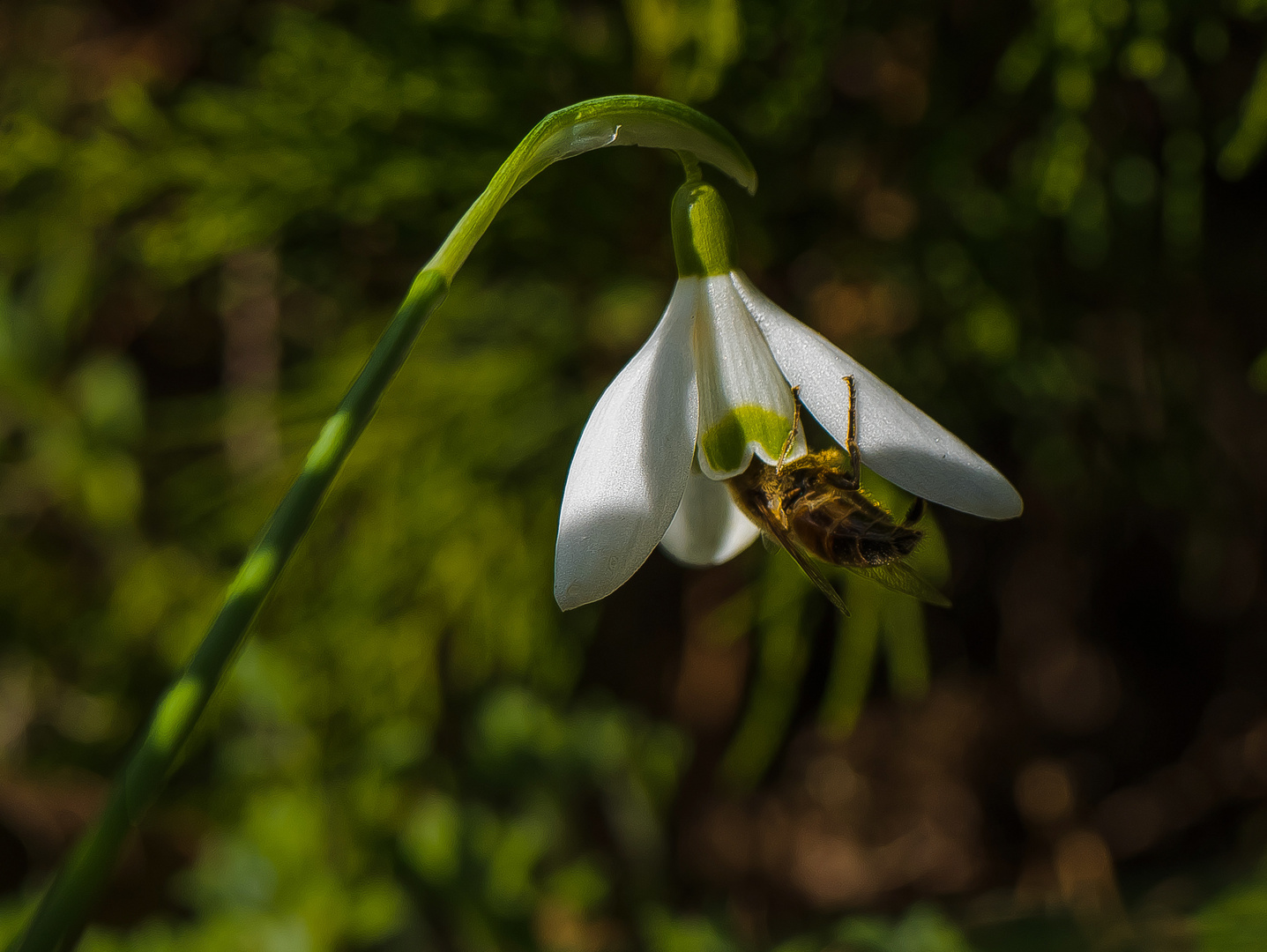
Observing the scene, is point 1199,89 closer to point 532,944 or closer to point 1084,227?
point 1084,227

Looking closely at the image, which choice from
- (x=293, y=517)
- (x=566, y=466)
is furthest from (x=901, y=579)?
(x=566, y=466)

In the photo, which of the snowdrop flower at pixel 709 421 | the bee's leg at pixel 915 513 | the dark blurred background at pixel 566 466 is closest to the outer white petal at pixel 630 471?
the snowdrop flower at pixel 709 421

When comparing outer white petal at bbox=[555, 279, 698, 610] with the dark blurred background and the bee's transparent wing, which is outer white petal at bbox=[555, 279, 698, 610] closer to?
the bee's transparent wing

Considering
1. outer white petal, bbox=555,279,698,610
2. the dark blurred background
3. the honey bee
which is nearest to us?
outer white petal, bbox=555,279,698,610

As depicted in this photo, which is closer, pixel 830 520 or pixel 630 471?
pixel 630 471

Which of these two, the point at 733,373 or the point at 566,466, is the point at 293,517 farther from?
the point at 566,466

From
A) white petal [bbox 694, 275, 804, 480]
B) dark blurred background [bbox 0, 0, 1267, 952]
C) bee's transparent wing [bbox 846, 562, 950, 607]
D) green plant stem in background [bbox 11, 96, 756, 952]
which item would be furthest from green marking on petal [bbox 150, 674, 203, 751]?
dark blurred background [bbox 0, 0, 1267, 952]

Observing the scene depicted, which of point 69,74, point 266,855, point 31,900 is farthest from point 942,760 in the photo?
point 69,74
